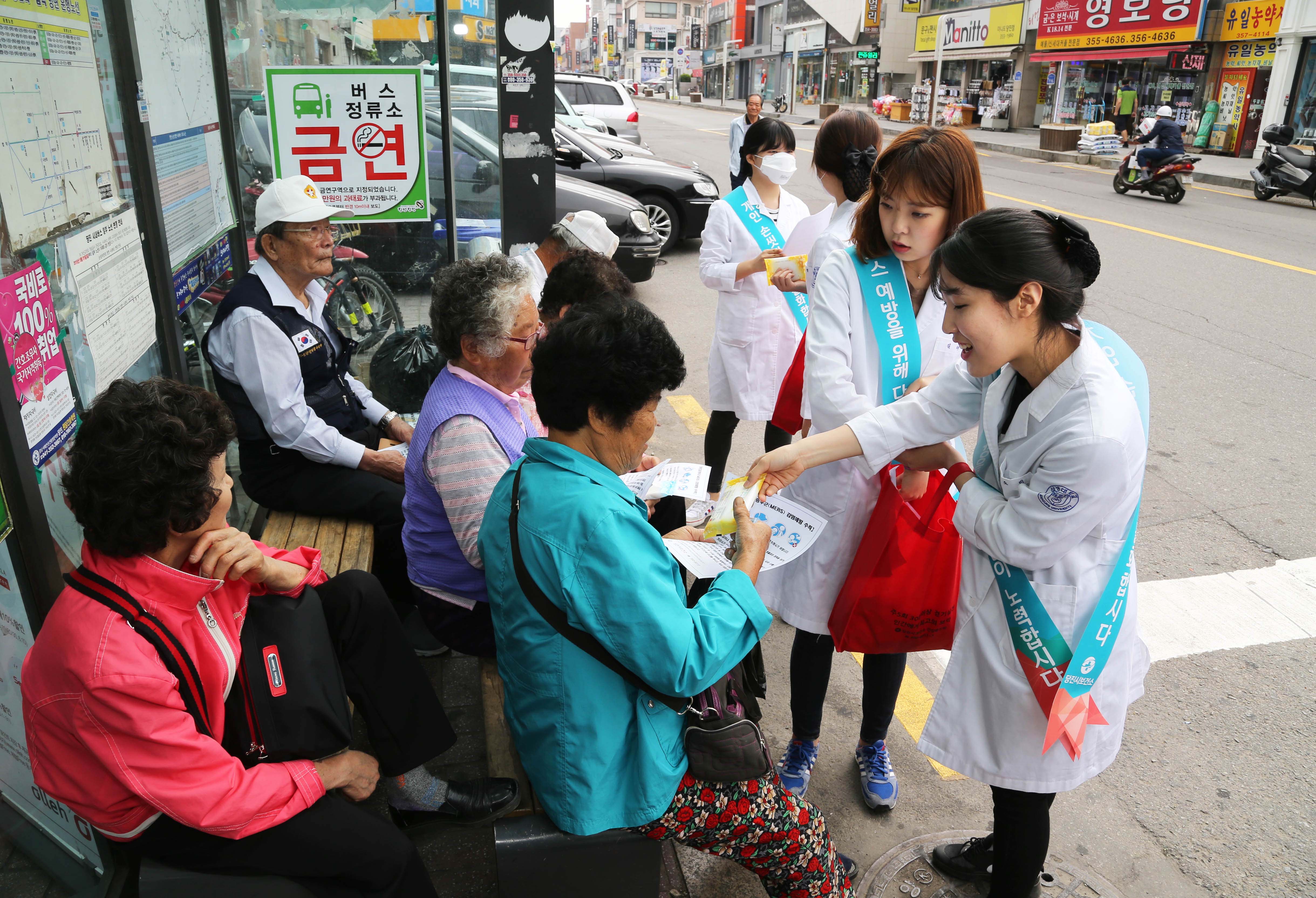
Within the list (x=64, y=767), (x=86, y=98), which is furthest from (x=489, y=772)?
(x=86, y=98)

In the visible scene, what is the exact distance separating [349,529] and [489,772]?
1196mm

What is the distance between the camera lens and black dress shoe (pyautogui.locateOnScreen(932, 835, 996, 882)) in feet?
7.90

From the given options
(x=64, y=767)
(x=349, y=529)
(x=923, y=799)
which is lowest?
(x=923, y=799)

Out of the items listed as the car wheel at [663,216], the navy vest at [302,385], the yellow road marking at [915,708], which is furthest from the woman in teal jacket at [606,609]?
the car wheel at [663,216]

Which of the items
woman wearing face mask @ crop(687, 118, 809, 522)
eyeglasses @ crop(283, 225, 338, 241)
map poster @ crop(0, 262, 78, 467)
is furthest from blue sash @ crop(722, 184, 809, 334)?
map poster @ crop(0, 262, 78, 467)

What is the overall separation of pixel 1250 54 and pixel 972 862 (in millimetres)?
24504

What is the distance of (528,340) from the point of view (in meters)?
2.56

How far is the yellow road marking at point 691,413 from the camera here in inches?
219

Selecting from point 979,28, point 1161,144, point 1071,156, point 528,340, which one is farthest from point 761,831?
point 979,28

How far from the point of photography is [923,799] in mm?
2732

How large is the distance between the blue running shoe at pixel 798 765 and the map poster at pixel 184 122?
2613mm

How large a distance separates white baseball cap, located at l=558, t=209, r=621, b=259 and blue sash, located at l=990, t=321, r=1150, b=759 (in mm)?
2475

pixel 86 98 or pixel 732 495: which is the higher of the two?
pixel 86 98

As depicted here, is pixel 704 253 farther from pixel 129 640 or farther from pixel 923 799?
pixel 129 640
